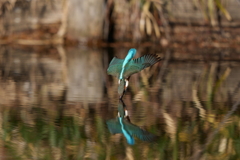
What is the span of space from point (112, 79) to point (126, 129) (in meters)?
2.34

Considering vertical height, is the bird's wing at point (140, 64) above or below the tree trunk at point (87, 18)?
below

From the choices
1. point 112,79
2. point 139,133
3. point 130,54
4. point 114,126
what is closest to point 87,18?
point 112,79

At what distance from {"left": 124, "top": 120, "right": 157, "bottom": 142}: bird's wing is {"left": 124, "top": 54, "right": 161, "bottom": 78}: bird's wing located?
0.45 m

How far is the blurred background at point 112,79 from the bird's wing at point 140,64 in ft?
0.84

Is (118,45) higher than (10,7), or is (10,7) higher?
(10,7)

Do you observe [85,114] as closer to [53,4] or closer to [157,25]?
[157,25]

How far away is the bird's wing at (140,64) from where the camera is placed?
3.54 metres

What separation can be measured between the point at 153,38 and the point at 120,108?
6.38 meters

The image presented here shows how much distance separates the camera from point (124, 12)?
9766 mm

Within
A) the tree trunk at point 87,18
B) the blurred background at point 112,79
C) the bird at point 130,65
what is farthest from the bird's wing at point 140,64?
the tree trunk at point 87,18

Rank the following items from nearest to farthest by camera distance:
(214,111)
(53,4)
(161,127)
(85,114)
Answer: (161,127) → (85,114) → (214,111) → (53,4)

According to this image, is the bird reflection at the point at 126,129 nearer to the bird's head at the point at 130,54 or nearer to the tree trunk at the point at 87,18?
the bird's head at the point at 130,54

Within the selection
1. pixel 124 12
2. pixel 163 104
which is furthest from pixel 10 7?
pixel 163 104

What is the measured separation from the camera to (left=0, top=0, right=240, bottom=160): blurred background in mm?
2758
